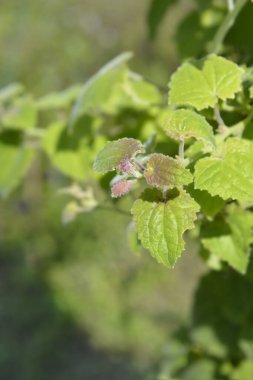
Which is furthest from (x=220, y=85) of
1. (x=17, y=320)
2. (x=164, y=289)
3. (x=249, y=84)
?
(x=164, y=289)

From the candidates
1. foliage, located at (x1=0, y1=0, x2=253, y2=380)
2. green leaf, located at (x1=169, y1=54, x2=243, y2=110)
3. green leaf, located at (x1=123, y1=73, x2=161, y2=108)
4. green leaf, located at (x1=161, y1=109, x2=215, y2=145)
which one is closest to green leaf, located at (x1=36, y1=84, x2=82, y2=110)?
foliage, located at (x1=0, y1=0, x2=253, y2=380)

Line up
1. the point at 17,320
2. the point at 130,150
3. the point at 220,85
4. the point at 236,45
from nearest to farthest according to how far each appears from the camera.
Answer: the point at 130,150 → the point at 220,85 → the point at 236,45 → the point at 17,320

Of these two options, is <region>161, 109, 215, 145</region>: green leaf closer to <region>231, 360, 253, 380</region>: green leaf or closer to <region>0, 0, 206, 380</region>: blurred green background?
<region>231, 360, 253, 380</region>: green leaf

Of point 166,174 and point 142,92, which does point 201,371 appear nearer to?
point 142,92

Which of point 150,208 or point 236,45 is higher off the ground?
point 236,45

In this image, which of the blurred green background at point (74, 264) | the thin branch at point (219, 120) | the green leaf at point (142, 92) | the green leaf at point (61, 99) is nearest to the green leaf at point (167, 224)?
the thin branch at point (219, 120)

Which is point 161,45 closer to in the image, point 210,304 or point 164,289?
point 164,289

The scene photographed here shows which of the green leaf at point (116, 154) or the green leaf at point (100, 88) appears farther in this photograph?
the green leaf at point (100, 88)

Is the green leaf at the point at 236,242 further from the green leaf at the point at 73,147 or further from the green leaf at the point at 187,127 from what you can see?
the green leaf at the point at 73,147
